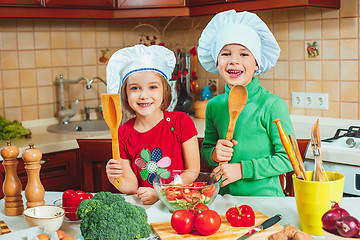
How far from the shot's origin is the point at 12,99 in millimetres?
2789

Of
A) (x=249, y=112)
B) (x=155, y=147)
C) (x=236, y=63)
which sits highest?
(x=236, y=63)

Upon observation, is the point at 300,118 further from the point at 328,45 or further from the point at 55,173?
the point at 55,173

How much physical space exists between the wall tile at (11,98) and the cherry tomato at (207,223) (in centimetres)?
201

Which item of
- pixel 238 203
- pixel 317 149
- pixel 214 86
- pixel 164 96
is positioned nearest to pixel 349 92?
pixel 214 86

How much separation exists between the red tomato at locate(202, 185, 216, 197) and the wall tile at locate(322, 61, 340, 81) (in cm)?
151

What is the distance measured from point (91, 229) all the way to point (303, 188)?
0.49 m

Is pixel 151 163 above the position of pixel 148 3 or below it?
below

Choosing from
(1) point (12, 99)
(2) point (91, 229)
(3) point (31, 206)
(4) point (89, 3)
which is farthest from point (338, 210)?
(1) point (12, 99)

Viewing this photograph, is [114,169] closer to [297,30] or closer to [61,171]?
[61,171]

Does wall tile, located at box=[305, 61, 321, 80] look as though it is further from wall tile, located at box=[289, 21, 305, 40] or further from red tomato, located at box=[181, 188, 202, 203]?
red tomato, located at box=[181, 188, 202, 203]

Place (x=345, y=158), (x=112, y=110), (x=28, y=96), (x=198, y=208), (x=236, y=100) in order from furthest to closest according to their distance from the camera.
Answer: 1. (x=28, y=96)
2. (x=345, y=158)
3. (x=236, y=100)
4. (x=112, y=110)
5. (x=198, y=208)

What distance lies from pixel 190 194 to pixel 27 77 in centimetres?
193

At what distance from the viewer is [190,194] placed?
120cm

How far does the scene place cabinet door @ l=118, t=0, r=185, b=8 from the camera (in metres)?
2.69
